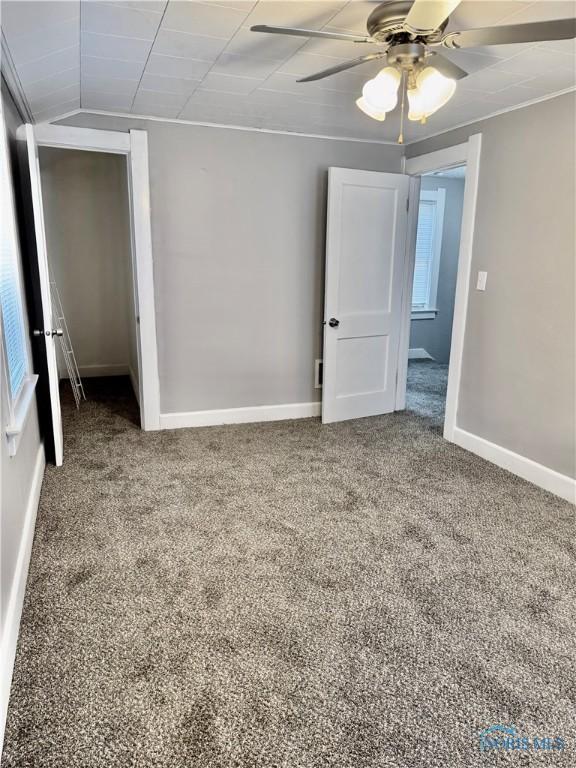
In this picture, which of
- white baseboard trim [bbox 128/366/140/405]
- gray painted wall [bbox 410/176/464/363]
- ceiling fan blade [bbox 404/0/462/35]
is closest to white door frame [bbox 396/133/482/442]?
ceiling fan blade [bbox 404/0/462/35]

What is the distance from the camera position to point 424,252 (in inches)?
262

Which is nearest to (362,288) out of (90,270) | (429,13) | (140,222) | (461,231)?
(461,231)

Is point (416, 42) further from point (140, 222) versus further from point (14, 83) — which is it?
point (140, 222)

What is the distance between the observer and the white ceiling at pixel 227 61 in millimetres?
1881

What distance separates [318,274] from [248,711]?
131 inches

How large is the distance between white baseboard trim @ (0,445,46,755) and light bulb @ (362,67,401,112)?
229 cm

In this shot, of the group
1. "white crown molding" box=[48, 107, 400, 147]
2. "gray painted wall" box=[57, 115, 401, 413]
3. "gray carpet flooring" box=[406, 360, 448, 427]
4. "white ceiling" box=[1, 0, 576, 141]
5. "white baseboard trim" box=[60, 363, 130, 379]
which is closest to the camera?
"white ceiling" box=[1, 0, 576, 141]

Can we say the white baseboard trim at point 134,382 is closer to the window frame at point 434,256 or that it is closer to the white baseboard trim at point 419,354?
the window frame at point 434,256

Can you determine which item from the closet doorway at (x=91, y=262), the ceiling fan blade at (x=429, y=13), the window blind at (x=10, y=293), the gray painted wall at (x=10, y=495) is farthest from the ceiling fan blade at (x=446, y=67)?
the closet doorway at (x=91, y=262)

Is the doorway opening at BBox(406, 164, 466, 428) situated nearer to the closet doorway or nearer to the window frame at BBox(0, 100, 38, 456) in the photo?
the closet doorway

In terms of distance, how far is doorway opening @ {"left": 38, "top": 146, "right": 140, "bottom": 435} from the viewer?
5172mm

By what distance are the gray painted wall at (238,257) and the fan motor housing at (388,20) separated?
211 cm

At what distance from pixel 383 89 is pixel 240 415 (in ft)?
9.22

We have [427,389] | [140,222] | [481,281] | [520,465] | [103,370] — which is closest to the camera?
[520,465]
